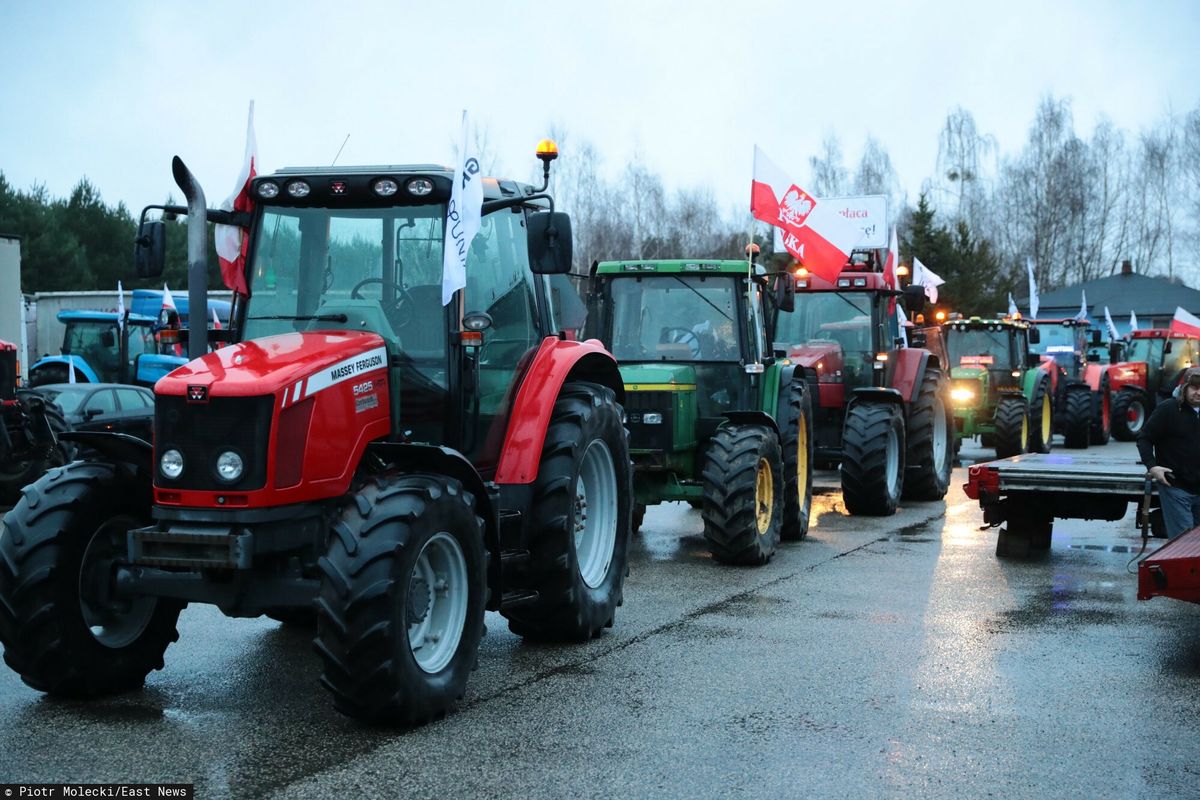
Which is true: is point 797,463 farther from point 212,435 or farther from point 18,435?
point 18,435

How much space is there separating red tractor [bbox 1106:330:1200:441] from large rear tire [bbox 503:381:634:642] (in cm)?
2134

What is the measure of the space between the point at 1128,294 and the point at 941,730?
57.6 metres

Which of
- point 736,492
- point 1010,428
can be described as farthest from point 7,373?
point 1010,428

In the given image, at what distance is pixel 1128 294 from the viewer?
5872 cm

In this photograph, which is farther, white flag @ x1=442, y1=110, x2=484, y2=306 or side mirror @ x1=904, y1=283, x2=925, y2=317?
side mirror @ x1=904, y1=283, x2=925, y2=317

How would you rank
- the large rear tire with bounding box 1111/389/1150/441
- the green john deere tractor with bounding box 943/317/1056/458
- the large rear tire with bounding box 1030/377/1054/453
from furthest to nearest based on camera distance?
1. the large rear tire with bounding box 1111/389/1150/441
2. the large rear tire with bounding box 1030/377/1054/453
3. the green john deere tractor with bounding box 943/317/1056/458

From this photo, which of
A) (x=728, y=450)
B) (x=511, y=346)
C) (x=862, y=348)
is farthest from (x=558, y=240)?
(x=862, y=348)

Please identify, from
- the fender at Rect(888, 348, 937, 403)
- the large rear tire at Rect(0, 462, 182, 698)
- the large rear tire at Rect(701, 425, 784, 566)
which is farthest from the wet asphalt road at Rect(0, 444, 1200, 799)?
the fender at Rect(888, 348, 937, 403)

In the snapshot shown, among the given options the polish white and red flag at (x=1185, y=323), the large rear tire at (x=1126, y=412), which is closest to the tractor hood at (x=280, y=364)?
the large rear tire at (x=1126, y=412)

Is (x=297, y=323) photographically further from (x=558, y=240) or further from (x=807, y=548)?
(x=807, y=548)

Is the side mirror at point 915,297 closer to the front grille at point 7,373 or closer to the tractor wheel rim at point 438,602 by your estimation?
the front grille at point 7,373

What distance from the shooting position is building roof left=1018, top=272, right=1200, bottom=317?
2227 inches

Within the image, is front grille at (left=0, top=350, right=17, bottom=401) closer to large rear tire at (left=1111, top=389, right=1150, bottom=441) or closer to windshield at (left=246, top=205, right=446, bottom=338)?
windshield at (left=246, top=205, right=446, bottom=338)

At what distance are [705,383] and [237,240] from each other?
17.0 ft
